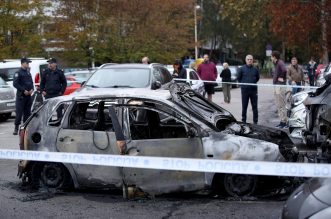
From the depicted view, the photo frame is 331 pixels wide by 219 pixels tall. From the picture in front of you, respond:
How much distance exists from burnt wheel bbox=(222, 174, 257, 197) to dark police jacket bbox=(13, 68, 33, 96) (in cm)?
775

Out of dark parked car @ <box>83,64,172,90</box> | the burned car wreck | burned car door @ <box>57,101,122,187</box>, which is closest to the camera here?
the burned car wreck

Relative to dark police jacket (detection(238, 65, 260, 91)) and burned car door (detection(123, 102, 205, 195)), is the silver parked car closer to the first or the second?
dark police jacket (detection(238, 65, 260, 91))

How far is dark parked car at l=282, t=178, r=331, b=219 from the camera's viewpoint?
4062mm

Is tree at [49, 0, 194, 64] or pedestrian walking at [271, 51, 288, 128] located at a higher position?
tree at [49, 0, 194, 64]

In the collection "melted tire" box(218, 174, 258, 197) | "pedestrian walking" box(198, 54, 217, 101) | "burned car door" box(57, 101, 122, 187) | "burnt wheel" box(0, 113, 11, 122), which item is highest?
"pedestrian walking" box(198, 54, 217, 101)

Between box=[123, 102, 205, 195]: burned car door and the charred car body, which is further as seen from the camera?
the charred car body

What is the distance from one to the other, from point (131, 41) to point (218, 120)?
27453 mm

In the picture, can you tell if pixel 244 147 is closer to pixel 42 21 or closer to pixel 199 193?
pixel 199 193

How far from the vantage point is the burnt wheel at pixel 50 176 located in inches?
298

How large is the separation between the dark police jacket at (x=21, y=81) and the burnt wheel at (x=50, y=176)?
6136 millimetres

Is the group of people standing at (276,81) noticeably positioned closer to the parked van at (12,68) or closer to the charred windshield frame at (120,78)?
the charred windshield frame at (120,78)

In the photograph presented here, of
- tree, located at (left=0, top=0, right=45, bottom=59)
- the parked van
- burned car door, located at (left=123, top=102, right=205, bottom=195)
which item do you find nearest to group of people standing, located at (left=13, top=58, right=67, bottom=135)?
the parked van

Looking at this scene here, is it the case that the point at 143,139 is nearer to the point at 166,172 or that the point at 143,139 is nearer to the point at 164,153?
the point at 164,153

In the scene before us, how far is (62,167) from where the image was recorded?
7.56 meters
